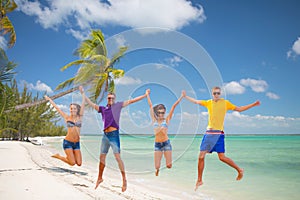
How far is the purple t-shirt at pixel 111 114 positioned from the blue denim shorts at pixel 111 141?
13 centimetres

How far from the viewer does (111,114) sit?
4973mm

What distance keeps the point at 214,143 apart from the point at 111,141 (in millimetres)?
1677

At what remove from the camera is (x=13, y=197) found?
933cm

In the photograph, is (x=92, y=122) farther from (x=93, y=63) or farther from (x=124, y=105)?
(x=93, y=63)

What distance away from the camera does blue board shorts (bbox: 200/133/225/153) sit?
4520 mm

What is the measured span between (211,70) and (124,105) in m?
1.50

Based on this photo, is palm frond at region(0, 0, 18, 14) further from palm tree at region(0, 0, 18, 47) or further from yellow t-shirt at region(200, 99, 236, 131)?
yellow t-shirt at region(200, 99, 236, 131)

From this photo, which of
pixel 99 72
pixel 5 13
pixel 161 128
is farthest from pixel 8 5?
pixel 161 128

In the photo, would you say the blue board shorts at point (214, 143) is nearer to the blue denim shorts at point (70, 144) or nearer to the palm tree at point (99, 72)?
the palm tree at point (99, 72)

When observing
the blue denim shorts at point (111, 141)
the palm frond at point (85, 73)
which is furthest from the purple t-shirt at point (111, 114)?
the palm frond at point (85, 73)

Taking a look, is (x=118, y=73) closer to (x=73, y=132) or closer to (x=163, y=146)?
(x=73, y=132)

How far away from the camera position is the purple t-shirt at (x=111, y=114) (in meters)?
4.88

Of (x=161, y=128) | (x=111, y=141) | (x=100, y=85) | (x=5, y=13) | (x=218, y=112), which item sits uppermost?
(x=5, y=13)

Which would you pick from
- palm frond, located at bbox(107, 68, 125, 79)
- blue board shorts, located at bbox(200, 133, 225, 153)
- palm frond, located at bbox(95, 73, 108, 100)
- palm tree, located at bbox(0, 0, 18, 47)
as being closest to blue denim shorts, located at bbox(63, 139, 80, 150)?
palm frond, located at bbox(95, 73, 108, 100)
